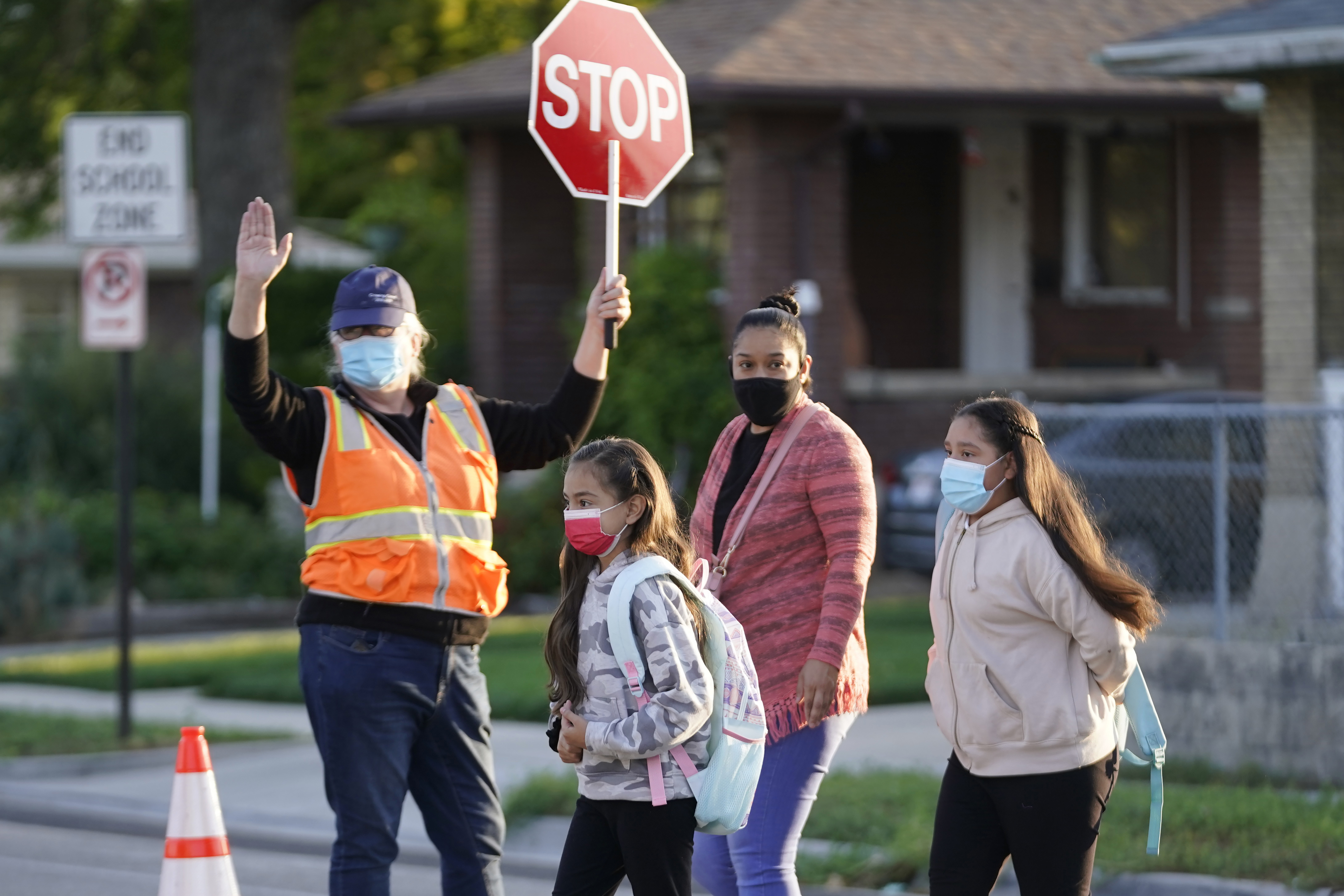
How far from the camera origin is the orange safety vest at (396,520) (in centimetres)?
523

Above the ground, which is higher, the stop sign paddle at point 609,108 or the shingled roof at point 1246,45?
the shingled roof at point 1246,45

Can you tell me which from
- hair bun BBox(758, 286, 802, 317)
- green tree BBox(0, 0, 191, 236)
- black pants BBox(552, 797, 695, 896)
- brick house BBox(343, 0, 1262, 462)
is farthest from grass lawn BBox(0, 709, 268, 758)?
green tree BBox(0, 0, 191, 236)

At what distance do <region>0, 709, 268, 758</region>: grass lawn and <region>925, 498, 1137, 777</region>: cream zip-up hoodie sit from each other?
6559 millimetres

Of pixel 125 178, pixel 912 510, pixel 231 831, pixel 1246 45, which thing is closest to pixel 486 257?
pixel 912 510

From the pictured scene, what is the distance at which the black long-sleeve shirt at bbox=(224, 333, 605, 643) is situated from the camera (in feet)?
16.8

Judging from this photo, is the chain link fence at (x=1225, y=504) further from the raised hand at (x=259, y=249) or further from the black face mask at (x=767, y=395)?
the raised hand at (x=259, y=249)

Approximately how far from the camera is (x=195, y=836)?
18.5ft

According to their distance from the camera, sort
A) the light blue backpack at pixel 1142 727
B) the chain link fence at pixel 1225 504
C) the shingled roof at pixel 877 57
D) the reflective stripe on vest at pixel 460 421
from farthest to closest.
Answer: the shingled roof at pixel 877 57 < the chain link fence at pixel 1225 504 < the reflective stripe on vest at pixel 460 421 < the light blue backpack at pixel 1142 727

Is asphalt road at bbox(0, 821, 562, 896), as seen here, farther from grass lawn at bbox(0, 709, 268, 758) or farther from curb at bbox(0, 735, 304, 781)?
grass lawn at bbox(0, 709, 268, 758)

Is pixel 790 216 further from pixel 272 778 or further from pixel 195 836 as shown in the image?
pixel 195 836

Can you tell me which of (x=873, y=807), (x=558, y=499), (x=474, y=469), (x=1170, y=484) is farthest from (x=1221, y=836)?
(x=558, y=499)

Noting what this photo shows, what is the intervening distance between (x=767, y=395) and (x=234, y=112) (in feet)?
63.0

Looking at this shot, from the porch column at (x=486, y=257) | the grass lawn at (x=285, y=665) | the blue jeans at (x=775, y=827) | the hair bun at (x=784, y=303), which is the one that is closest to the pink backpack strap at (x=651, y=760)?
the blue jeans at (x=775, y=827)

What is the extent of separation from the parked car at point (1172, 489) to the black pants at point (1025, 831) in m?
6.64
